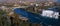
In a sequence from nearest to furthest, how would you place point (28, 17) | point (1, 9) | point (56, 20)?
1. point (56, 20)
2. point (28, 17)
3. point (1, 9)

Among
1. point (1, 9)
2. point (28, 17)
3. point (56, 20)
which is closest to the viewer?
point (56, 20)

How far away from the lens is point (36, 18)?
216 centimetres

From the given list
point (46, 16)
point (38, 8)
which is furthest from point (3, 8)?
point (46, 16)

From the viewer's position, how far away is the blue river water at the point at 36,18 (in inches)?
80.7

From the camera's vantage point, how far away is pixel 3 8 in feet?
7.79

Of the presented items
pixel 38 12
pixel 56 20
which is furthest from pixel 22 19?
pixel 56 20

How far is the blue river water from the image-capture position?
2.05 m

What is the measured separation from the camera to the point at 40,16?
2137 millimetres

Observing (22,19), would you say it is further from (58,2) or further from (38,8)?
(58,2)

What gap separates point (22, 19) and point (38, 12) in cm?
30

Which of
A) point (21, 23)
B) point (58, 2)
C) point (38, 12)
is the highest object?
point (58, 2)

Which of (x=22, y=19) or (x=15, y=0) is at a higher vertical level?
(x=15, y=0)

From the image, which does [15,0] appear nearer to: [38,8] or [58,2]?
[38,8]

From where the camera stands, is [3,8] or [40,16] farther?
[3,8]
